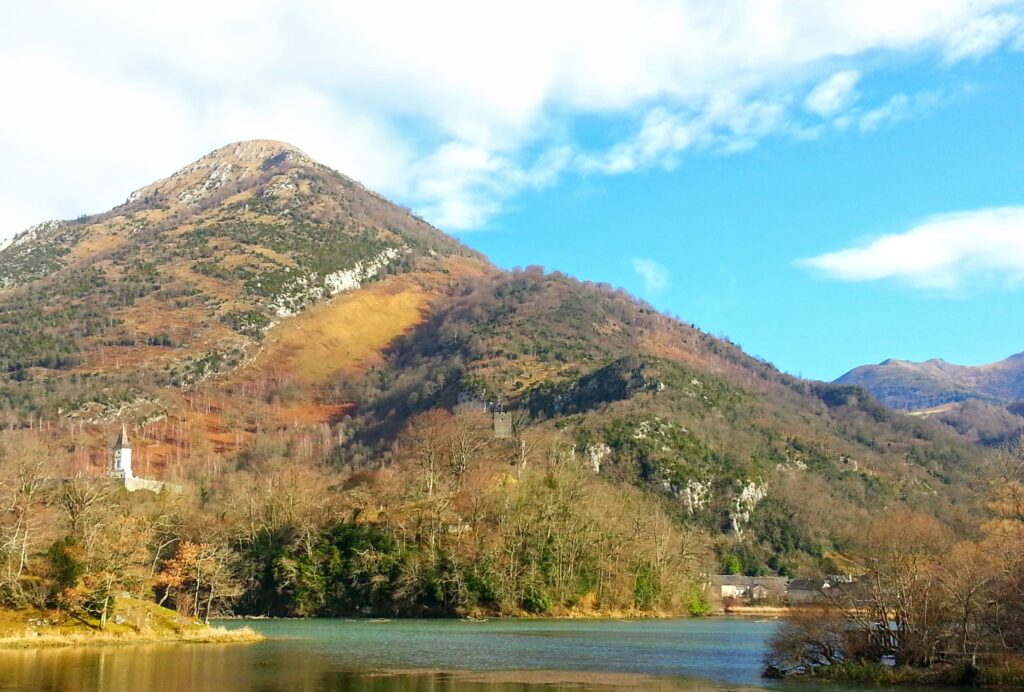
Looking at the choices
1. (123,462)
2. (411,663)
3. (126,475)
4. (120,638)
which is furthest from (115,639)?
(123,462)

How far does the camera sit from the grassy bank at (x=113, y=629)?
5262 centimetres

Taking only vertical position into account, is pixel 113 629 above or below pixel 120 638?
above

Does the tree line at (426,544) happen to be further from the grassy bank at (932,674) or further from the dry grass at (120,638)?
the grassy bank at (932,674)

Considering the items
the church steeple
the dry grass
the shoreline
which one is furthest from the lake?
the church steeple

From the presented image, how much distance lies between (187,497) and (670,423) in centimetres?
7795

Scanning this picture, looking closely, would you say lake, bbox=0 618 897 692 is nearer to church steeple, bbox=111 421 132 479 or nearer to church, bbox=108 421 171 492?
church, bbox=108 421 171 492

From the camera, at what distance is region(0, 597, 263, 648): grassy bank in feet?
173

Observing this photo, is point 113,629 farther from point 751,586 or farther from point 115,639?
point 751,586

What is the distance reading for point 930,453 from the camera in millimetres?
192250

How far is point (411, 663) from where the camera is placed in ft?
150

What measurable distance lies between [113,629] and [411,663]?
72.6 feet

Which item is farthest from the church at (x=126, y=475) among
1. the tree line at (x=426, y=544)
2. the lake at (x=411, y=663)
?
the lake at (x=411, y=663)

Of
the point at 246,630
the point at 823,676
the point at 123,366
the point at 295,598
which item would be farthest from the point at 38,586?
the point at 123,366

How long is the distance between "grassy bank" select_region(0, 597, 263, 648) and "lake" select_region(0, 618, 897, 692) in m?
2.75
